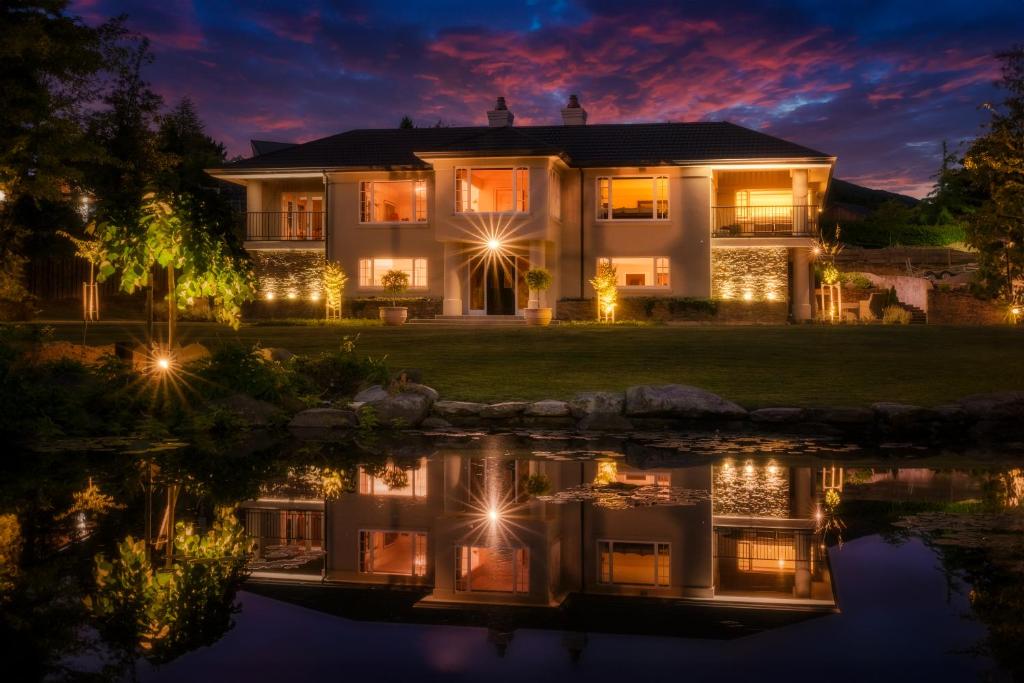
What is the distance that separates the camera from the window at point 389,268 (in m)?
33.8

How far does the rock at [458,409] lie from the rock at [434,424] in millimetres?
174

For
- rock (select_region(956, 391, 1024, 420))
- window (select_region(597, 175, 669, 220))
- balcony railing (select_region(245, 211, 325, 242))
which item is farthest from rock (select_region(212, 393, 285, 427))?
balcony railing (select_region(245, 211, 325, 242))

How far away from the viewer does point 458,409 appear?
41.8 ft

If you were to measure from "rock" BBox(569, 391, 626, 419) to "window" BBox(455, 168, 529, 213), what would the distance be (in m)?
19.3

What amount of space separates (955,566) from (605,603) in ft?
6.73

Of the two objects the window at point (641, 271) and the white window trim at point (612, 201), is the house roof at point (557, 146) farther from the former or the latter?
the window at point (641, 271)

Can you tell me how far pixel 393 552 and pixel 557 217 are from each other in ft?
90.9

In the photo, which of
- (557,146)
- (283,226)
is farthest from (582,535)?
(283,226)

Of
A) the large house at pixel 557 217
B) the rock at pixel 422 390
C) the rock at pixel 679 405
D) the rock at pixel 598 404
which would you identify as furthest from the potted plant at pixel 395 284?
the rock at pixel 679 405

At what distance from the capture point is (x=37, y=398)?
445 inches

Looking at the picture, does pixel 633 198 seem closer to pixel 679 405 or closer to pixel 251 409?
pixel 679 405

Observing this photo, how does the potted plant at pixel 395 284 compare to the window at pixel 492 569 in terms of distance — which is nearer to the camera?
the window at pixel 492 569

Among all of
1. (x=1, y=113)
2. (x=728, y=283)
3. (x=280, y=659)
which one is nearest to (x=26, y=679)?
(x=280, y=659)

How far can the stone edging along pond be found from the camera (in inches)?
474
